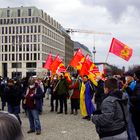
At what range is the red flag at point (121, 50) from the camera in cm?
1664

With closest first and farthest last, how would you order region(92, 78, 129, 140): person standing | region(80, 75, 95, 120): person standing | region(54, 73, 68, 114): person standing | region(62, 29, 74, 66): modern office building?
region(92, 78, 129, 140): person standing → region(80, 75, 95, 120): person standing → region(54, 73, 68, 114): person standing → region(62, 29, 74, 66): modern office building

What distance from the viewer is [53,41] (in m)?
142

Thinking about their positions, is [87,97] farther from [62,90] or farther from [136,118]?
[136,118]

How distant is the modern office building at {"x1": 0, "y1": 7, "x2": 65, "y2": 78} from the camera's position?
399 feet

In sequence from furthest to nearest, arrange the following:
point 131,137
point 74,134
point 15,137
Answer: point 74,134 < point 131,137 < point 15,137

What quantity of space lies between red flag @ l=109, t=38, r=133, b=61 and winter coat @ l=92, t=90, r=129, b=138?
37.3 feet

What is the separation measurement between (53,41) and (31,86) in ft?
431

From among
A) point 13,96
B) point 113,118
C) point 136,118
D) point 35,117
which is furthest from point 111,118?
point 13,96

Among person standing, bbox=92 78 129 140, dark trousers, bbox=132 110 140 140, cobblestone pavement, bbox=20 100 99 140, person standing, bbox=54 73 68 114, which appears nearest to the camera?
person standing, bbox=92 78 129 140

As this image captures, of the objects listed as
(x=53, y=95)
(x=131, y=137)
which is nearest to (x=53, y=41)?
(x=53, y=95)

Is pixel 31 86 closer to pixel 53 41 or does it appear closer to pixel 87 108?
pixel 87 108

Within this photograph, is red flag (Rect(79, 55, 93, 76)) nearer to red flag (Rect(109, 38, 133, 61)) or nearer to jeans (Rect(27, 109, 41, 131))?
red flag (Rect(109, 38, 133, 61))

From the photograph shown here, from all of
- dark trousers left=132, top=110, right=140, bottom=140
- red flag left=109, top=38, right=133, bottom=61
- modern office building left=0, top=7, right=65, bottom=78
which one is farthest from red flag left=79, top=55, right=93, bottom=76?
modern office building left=0, top=7, right=65, bottom=78

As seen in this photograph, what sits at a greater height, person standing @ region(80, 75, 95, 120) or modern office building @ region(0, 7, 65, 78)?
modern office building @ region(0, 7, 65, 78)
